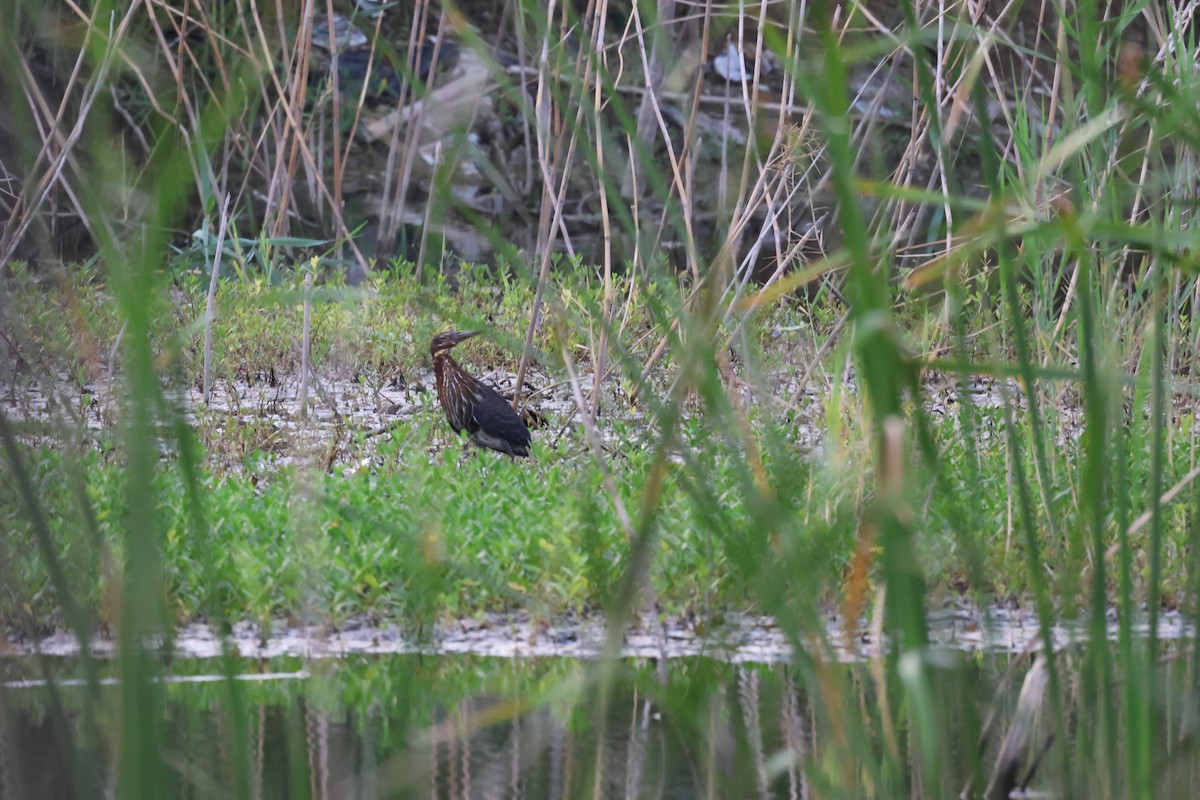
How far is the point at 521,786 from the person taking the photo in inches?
99.3

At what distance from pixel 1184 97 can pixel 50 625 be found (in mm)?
2632

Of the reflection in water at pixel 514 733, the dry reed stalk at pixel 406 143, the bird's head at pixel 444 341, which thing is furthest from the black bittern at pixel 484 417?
the reflection in water at pixel 514 733

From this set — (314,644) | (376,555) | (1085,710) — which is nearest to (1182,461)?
(1085,710)

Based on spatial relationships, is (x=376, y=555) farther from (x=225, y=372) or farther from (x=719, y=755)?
(x=225, y=372)

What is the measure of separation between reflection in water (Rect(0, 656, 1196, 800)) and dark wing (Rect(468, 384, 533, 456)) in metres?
1.91

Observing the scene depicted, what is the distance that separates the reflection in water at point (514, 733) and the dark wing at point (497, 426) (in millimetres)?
1911

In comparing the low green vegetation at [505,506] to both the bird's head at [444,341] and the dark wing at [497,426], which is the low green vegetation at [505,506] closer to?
the dark wing at [497,426]

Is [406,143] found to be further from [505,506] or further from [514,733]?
[514,733]

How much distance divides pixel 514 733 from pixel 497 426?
2.41 metres

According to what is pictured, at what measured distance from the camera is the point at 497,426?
516 cm

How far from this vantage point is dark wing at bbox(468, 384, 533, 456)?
5.14 metres

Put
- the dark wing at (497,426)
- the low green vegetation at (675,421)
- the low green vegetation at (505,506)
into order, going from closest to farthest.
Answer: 1. the low green vegetation at (675,421)
2. the low green vegetation at (505,506)
3. the dark wing at (497,426)

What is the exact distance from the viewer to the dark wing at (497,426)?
5.14m

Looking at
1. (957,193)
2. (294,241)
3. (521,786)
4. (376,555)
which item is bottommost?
(521,786)
